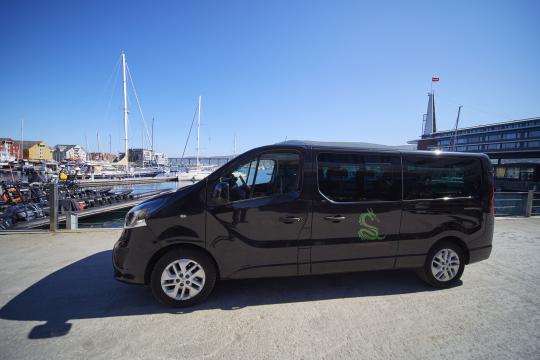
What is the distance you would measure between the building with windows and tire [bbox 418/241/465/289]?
1548 inches

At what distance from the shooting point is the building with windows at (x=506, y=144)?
35.1 m

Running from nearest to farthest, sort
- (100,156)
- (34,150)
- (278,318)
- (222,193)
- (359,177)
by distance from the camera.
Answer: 1. (278,318)
2. (222,193)
3. (359,177)
4. (34,150)
5. (100,156)

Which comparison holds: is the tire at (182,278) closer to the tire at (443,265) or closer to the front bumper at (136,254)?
the front bumper at (136,254)

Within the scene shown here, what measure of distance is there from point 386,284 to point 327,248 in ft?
4.13

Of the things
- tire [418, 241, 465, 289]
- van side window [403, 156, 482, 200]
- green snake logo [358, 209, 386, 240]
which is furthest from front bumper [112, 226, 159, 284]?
tire [418, 241, 465, 289]

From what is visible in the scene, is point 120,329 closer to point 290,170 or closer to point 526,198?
point 290,170

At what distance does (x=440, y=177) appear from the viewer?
11.6 ft

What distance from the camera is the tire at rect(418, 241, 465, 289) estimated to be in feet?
11.6

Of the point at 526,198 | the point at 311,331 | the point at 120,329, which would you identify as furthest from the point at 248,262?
the point at 526,198

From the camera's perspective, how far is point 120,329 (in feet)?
8.38

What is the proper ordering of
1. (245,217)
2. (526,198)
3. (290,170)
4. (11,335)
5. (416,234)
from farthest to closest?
(526,198) < (416,234) < (290,170) < (245,217) < (11,335)

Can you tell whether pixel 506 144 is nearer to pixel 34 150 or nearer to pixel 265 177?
pixel 265 177

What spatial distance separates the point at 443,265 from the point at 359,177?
1.87 meters

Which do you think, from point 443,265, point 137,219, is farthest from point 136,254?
point 443,265
